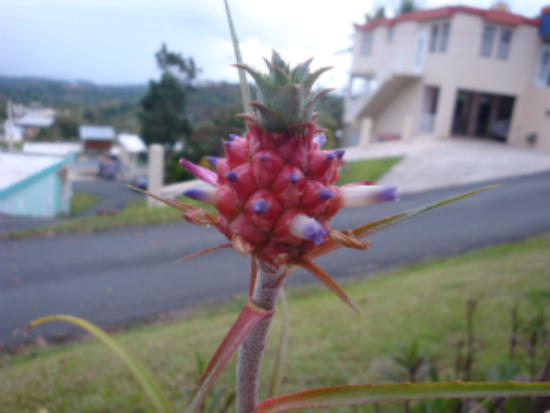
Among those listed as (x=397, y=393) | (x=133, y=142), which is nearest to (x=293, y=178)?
(x=397, y=393)

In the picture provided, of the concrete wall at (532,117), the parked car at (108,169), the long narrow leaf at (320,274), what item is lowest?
the parked car at (108,169)

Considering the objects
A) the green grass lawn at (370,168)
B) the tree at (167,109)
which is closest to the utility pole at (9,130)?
the tree at (167,109)

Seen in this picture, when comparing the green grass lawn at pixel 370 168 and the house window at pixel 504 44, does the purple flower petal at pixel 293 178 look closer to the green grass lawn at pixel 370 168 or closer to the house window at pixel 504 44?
the green grass lawn at pixel 370 168

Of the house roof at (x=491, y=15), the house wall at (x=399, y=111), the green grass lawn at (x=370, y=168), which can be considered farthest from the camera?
the house wall at (x=399, y=111)

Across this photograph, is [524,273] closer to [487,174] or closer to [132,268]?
[132,268]

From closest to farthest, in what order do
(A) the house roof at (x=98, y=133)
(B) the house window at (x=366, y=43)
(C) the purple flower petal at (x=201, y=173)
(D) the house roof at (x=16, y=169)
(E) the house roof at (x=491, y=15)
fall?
1. (C) the purple flower petal at (x=201, y=173)
2. (D) the house roof at (x=16, y=169)
3. (A) the house roof at (x=98, y=133)
4. (E) the house roof at (x=491, y=15)
5. (B) the house window at (x=366, y=43)

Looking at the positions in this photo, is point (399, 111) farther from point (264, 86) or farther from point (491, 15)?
point (264, 86)

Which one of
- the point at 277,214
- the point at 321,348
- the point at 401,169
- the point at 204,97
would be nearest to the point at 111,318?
the point at 321,348
